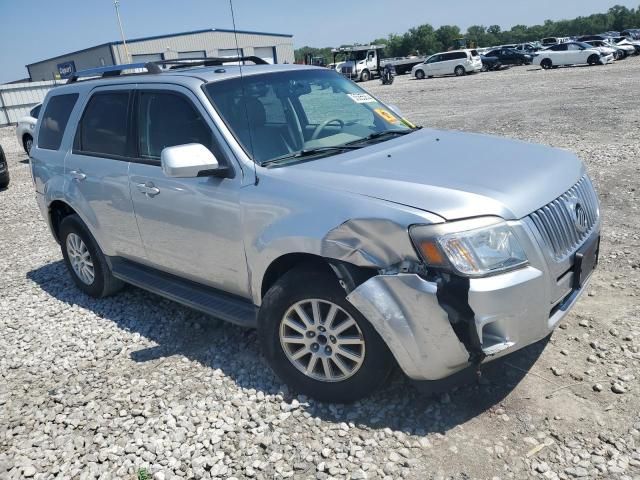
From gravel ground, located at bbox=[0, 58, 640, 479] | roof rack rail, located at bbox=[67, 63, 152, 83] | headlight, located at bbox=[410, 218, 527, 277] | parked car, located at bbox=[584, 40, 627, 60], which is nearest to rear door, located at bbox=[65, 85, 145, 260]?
roof rack rail, located at bbox=[67, 63, 152, 83]

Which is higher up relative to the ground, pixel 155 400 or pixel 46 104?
pixel 46 104

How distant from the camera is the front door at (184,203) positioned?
11.4 ft

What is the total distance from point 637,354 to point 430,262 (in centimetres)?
181

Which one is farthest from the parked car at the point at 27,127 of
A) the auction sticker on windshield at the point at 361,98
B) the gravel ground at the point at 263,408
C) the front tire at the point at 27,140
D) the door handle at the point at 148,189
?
the auction sticker on windshield at the point at 361,98

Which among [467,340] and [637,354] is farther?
[637,354]

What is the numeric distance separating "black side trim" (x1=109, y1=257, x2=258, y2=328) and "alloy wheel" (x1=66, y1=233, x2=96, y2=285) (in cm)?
49

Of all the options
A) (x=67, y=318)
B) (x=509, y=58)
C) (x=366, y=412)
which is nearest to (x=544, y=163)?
(x=366, y=412)

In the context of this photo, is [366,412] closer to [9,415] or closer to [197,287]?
[197,287]

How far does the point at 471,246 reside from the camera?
8.50 ft

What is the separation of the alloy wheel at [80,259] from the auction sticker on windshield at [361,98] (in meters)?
2.81

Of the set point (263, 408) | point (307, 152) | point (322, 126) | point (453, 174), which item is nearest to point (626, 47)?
point (322, 126)

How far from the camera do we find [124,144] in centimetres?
422

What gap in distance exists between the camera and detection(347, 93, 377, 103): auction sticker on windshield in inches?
168

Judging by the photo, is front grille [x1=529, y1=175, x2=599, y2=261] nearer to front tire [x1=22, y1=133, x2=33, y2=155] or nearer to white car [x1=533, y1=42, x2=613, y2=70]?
front tire [x1=22, y1=133, x2=33, y2=155]
